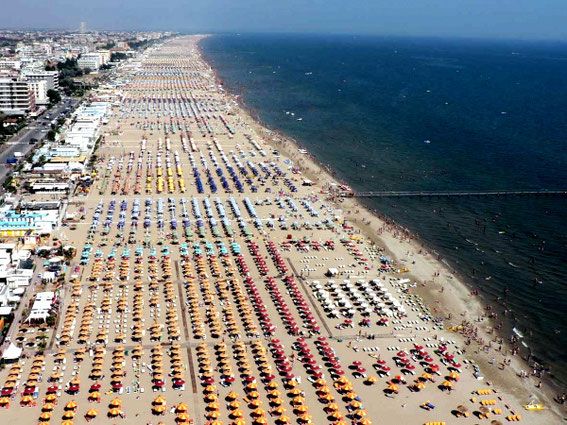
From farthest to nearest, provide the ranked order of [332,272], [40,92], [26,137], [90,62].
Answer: [90,62] < [40,92] < [26,137] < [332,272]

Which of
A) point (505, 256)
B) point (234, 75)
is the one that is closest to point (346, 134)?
point (505, 256)

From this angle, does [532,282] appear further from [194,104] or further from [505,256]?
[194,104]

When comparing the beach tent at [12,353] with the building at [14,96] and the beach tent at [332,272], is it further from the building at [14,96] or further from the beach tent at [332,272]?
the building at [14,96]

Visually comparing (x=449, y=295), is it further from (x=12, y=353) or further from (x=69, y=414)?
(x=12, y=353)

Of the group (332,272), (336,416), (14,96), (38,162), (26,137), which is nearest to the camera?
(336,416)

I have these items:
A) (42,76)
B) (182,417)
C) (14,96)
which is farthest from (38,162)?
(42,76)
